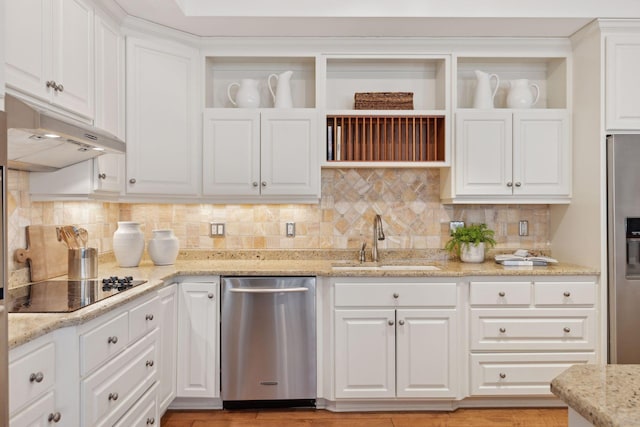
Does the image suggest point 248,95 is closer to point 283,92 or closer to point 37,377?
point 283,92

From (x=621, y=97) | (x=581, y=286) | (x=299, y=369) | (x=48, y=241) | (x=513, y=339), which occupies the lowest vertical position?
(x=299, y=369)

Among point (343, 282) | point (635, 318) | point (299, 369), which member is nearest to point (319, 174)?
point (343, 282)

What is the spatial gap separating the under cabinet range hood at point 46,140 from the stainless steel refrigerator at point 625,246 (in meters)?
2.85

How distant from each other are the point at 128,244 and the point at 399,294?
1.73 meters

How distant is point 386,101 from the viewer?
329 cm

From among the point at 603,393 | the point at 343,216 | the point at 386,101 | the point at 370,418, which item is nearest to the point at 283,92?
the point at 386,101

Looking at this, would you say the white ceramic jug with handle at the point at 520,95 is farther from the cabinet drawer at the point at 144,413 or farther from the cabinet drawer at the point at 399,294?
the cabinet drawer at the point at 144,413

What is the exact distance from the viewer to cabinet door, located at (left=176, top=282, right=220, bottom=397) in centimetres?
292

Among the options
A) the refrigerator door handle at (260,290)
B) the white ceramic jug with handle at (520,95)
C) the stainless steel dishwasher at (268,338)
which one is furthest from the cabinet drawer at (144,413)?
the white ceramic jug with handle at (520,95)

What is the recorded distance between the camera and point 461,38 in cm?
319

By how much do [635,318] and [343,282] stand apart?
1.76 m

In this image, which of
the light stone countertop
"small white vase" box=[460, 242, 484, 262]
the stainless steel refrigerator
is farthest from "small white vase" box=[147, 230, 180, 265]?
the stainless steel refrigerator

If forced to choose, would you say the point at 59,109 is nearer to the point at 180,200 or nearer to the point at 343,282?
the point at 180,200

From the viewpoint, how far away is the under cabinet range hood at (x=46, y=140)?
61.0 inches
